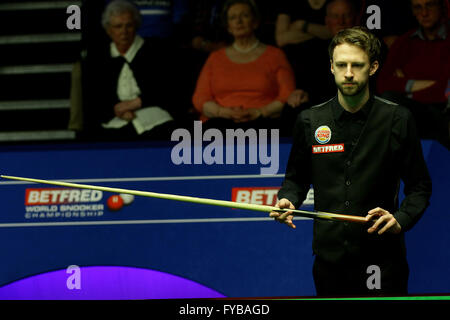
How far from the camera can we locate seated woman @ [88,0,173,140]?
4.56m

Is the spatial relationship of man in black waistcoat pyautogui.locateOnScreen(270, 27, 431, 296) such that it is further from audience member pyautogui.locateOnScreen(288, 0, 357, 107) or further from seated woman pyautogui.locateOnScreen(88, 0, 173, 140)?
seated woman pyautogui.locateOnScreen(88, 0, 173, 140)

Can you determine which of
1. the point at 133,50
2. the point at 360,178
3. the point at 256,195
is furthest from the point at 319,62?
the point at 360,178

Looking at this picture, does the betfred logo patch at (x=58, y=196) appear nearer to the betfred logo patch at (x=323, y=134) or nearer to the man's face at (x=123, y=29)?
the man's face at (x=123, y=29)

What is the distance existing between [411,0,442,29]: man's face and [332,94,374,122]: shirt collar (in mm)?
1881

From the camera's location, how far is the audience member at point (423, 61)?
4188 millimetres

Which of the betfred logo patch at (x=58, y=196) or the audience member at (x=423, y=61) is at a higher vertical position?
the audience member at (x=423, y=61)

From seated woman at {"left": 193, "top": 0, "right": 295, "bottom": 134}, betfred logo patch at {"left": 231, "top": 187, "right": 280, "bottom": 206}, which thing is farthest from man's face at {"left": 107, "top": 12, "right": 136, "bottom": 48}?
betfred logo patch at {"left": 231, "top": 187, "right": 280, "bottom": 206}

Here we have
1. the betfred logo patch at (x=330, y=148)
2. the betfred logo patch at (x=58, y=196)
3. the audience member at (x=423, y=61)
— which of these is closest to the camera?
the betfred logo patch at (x=330, y=148)

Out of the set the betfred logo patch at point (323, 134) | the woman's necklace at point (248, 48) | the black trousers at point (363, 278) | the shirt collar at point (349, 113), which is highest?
the woman's necklace at point (248, 48)

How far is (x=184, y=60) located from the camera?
185 inches

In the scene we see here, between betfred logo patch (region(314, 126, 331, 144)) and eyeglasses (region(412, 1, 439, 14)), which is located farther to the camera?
eyeglasses (region(412, 1, 439, 14))

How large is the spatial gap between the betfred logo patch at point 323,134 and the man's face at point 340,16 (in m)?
2.01

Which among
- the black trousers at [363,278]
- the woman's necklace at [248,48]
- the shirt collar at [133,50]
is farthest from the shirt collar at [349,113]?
the shirt collar at [133,50]

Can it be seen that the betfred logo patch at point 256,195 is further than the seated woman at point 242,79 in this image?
No
